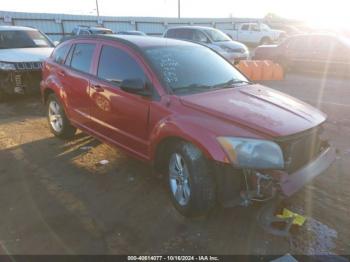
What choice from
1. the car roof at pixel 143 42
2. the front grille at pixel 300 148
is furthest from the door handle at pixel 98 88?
the front grille at pixel 300 148

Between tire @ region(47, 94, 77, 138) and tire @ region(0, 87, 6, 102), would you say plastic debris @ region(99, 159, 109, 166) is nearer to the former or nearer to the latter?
tire @ region(47, 94, 77, 138)

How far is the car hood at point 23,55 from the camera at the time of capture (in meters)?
8.43

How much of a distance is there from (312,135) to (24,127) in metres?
5.45

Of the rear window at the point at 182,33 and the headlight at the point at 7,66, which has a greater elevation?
the rear window at the point at 182,33

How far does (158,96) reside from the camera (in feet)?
12.6

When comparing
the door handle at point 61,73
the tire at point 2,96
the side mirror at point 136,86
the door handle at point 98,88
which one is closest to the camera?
the side mirror at point 136,86

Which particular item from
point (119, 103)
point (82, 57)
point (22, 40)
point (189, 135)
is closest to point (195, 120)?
point (189, 135)

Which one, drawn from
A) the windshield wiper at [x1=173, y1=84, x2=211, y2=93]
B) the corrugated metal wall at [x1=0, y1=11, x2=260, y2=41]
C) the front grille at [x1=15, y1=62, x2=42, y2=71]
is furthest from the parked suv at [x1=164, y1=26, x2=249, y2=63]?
the corrugated metal wall at [x1=0, y1=11, x2=260, y2=41]

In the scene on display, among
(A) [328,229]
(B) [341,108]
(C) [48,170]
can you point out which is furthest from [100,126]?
(B) [341,108]

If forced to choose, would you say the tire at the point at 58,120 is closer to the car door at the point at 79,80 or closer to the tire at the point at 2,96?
the car door at the point at 79,80

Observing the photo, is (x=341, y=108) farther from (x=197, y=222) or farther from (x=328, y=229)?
(x=197, y=222)

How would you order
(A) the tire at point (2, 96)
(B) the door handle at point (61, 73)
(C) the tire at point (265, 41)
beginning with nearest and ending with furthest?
(B) the door handle at point (61, 73) → (A) the tire at point (2, 96) → (C) the tire at point (265, 41)

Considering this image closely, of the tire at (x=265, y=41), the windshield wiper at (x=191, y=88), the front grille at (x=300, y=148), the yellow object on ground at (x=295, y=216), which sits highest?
the windshield wiper at (x=191, y=88)

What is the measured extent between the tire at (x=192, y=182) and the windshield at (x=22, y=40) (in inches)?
292
